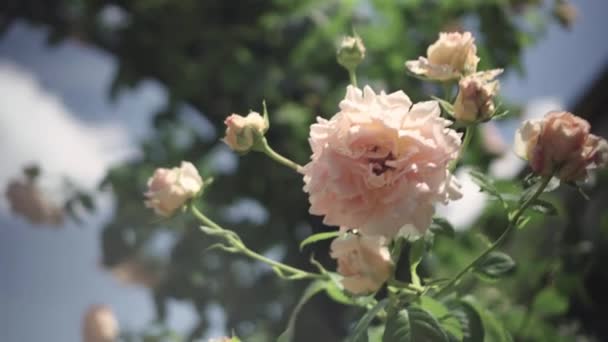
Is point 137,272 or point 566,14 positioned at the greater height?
point 566,14

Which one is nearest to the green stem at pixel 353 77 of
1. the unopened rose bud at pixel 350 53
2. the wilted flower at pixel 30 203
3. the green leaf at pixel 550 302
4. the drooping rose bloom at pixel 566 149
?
the unopened rose bud at pixel 350 53

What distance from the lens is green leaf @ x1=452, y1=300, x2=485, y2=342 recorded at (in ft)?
1.19

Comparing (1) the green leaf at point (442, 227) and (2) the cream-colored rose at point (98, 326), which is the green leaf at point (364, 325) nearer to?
(1) the green leaf at point (442, 227)

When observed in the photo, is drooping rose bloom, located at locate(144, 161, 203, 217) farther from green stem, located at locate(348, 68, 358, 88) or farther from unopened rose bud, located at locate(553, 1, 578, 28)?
unopened rose bud, located at locate(553, 1, 578, 28)

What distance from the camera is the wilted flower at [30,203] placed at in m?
1.05

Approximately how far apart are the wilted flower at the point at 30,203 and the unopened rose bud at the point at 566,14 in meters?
0.92

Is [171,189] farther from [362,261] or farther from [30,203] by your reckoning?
[30,203]

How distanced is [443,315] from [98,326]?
1.50 ft

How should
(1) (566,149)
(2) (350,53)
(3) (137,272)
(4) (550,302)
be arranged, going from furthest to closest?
1. (3) (137,272)
2. (4) (550,302)
3. (2) (350,53)
4. (1) (566,149)

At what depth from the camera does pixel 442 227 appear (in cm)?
36

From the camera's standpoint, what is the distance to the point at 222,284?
1125mm

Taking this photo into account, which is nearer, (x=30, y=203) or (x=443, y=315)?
(x=443, y=315)

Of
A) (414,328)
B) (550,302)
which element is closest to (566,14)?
(550,302)

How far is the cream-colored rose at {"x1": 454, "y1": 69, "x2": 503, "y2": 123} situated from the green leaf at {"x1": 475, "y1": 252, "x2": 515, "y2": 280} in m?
0.10
